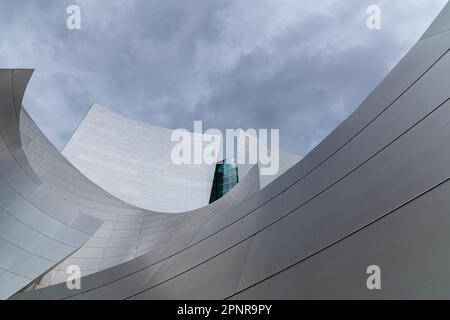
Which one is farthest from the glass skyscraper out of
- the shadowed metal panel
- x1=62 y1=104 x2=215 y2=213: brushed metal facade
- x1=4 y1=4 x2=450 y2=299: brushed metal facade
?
x1=4 y1=4 x2=450 y2=299: brushed metal facade

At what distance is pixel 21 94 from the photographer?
869 cm

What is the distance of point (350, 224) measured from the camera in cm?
367

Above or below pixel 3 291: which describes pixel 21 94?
above

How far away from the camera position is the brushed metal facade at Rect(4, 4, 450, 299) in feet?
9.00

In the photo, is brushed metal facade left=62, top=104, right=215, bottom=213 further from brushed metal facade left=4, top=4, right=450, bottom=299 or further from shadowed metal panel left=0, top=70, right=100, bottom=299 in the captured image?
brushed metal facade left=4, top=4, right=450, bottom=299

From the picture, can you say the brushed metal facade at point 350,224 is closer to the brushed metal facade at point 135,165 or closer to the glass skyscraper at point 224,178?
the brushed metal facade at point 135,165

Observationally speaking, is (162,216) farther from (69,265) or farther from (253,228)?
(253,228)

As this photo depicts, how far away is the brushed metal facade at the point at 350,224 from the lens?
2744 mm

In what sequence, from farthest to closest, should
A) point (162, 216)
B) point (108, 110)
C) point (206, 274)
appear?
1. point (108, 110)
2. point (162, 216)
3. point (206, 274)

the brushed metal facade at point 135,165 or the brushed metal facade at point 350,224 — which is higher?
the brushed metal facade at point 135,165

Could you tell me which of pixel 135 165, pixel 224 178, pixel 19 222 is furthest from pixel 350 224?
pixel 224 178

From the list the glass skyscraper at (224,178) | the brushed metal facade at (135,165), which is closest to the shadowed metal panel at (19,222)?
the brushed metal facade at (135,165)
